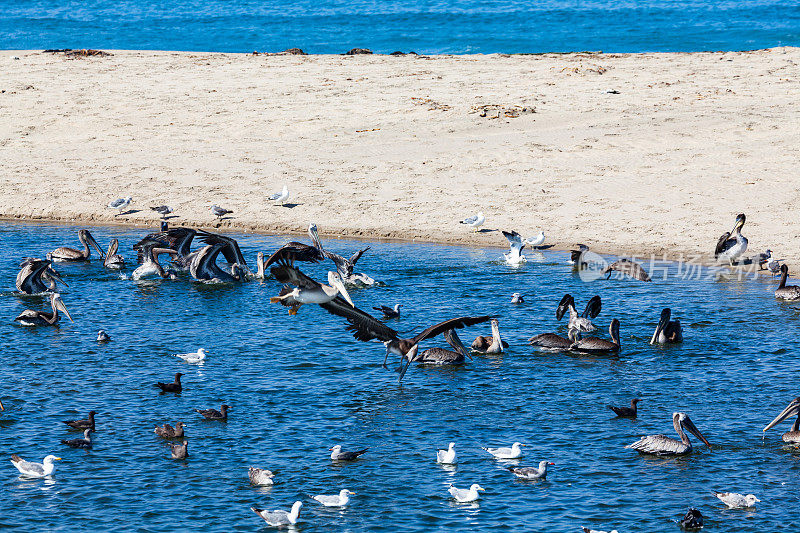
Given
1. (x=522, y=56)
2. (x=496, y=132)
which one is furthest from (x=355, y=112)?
(x=522, y=56)

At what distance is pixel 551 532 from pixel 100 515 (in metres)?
5.21

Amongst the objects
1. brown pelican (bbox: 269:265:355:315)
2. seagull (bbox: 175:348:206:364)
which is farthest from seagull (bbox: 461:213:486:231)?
brown pelican (bbox: 269:265:355:315)

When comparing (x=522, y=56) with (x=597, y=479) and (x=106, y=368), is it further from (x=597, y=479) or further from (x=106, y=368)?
(x=597, y=479)

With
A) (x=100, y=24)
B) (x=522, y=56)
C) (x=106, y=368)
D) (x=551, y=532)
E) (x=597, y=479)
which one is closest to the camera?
(x=551, y=532)

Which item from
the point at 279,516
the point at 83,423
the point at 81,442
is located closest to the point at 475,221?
the point at 83,423

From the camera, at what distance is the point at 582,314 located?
1997 centimetres

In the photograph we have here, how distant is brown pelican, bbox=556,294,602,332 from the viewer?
18.9 meters

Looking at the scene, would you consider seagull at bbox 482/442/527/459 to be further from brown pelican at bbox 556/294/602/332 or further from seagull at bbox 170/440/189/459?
brown pelican at bbox 556/294/602/332

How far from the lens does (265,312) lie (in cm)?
2117

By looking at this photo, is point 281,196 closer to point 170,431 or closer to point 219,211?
point 219,211

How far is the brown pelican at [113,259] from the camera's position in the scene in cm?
2422

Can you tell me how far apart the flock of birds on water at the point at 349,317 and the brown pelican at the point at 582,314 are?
0.08 feet

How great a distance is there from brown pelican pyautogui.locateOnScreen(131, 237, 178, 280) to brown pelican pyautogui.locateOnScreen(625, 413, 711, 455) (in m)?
13.1

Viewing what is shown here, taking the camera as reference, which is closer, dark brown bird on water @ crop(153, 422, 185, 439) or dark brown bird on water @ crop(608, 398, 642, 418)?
dark brown bird on water @ crop(153, 422, 185, 439)
